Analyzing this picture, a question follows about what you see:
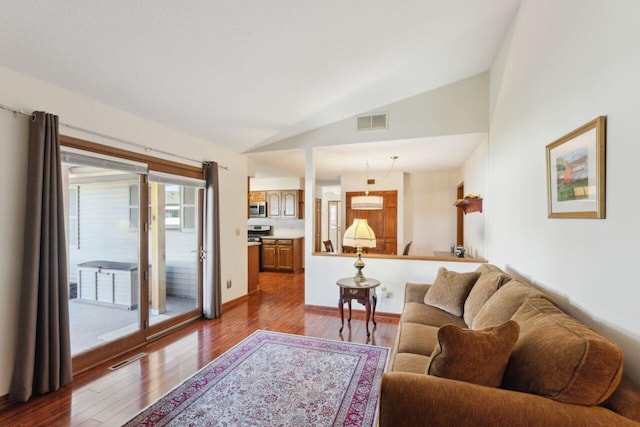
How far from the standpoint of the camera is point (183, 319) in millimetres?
3875

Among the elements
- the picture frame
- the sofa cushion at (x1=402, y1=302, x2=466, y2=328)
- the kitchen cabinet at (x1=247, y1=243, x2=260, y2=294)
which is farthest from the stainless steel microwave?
the picture frame

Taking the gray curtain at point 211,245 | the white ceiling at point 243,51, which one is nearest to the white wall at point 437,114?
the white ceiling at point 243,51

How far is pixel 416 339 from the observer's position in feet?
7.45

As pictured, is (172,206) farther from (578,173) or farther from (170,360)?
(578,173)

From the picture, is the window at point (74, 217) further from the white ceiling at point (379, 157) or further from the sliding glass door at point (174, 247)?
the white ceiling at point (379, 157)

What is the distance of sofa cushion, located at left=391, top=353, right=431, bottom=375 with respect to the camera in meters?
1.80

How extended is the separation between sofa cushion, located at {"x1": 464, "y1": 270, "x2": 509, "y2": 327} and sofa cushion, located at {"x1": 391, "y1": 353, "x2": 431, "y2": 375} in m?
0.73

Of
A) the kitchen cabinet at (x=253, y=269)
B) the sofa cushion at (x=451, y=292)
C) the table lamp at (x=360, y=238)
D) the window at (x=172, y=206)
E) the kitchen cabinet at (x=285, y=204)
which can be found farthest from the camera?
the kitchen cabinet at (x=285, y=204)

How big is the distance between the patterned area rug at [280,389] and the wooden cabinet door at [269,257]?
442 centimetres

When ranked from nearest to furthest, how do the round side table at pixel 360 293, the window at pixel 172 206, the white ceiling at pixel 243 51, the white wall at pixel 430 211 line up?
the white ceiling at pixel 243 51 < the round side table at pixel 360 293 < the window at pixel 172 206 < the white wall at pixel 430 211

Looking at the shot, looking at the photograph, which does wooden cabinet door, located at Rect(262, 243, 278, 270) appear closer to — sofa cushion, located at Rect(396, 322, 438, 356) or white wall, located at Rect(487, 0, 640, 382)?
sofa cushion, located at Rect(396, 322, 438, 356)

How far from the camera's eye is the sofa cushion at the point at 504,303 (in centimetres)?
190

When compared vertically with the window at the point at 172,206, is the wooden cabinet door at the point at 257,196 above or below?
above

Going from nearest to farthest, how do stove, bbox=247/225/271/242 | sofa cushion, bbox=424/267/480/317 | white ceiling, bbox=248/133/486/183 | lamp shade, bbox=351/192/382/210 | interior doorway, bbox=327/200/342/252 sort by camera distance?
sofa cushion, bbox=424/267/480/317 < white ceiling, bbox=248/133/486/183 < lamp shade, bbox=351/192/382/210 < stove, bbox=247/225/271/242 < interior doorway, bbox=327/200/342/252
